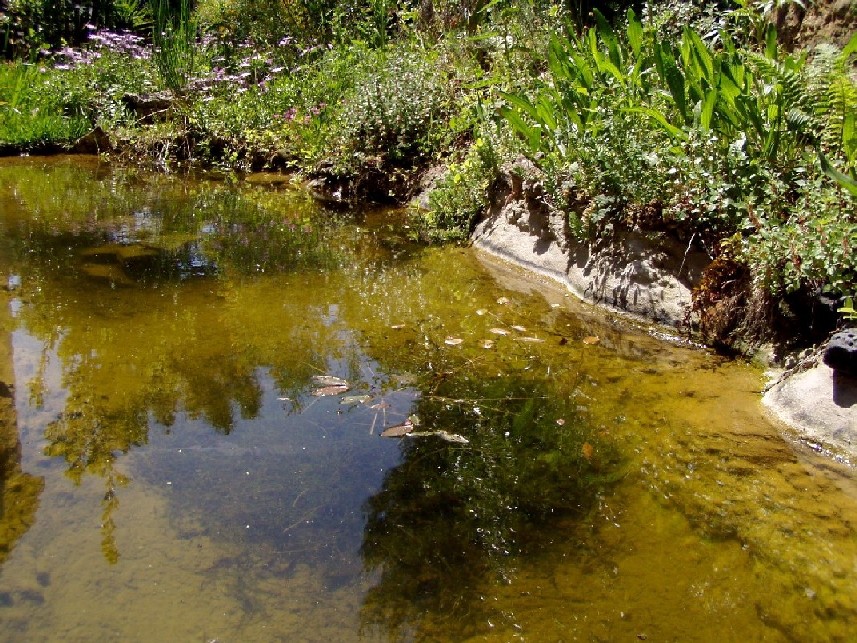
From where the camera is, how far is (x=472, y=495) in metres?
2.85

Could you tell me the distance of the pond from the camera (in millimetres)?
2281

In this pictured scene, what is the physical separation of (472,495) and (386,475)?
13.7 inches

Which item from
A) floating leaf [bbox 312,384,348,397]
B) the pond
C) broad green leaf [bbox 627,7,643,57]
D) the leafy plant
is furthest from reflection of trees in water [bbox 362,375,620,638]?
the leafy plant

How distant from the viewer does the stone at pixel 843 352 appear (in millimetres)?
3275

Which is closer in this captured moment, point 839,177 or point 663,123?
point 839,177

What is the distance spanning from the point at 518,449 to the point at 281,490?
1.01 metres

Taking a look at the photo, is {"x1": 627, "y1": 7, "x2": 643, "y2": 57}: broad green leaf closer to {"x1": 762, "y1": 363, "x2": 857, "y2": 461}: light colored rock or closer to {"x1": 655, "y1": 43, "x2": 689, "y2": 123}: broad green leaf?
{"x1": 655, "y1": 43, "x2": 689, "y2": 123}: broad green leaf

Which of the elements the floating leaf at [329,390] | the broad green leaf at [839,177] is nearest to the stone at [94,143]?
the floating leaf at [329,390]

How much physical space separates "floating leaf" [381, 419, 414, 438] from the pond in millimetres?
16

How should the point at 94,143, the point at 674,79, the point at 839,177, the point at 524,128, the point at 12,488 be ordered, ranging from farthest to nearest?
1. the point at 94,143
2. the point at 524,128
3. the point at 674,79
4. the point at 839,177
5. the point at 12,488

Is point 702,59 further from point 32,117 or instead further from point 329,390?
point 32,117

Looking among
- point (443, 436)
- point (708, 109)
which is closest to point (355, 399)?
point (443, 436)

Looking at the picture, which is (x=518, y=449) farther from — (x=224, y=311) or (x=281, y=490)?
(x=224, y=311)

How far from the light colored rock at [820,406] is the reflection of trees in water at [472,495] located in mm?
988
